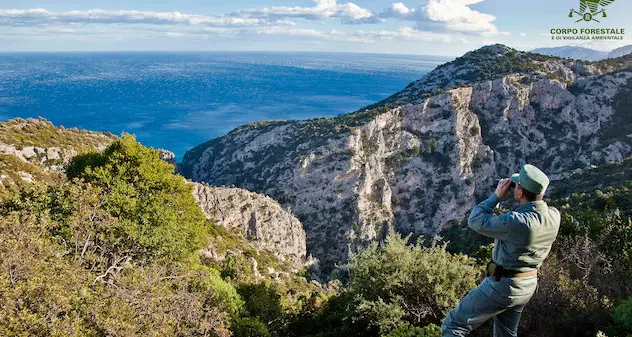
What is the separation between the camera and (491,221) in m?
4.51

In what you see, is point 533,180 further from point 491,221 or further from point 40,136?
point 40,136

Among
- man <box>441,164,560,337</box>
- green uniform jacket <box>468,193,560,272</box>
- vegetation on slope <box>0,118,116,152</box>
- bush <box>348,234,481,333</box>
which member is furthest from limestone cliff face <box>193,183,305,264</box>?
green uniform jacket <box>468,193,560,272</box>

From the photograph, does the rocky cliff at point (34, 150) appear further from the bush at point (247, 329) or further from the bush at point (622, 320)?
the bush at point (622, 320)

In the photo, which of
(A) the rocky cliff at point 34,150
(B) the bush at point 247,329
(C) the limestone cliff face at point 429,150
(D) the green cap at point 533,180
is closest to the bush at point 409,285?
(B) the bush at point 247,329

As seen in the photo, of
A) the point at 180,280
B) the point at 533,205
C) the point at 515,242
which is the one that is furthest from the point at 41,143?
the point at 533,205

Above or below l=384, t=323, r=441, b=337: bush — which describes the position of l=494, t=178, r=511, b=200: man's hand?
above

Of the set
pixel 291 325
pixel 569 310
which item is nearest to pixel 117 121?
pixel 291 325

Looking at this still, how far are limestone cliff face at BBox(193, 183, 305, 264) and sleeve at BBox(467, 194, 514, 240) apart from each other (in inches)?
1488

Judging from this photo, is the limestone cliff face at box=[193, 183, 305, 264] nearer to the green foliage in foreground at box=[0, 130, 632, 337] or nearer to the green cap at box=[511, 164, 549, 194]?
the green foliage in foreground at box=[0, 130, 632, 337]

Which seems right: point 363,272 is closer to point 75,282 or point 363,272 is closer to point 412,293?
point 412,293

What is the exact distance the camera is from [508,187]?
4.79 m

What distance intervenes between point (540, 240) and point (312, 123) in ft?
244

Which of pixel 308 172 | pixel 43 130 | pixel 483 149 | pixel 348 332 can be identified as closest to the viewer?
pixel 348 332

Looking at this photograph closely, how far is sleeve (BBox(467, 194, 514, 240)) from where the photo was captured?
4.39m
